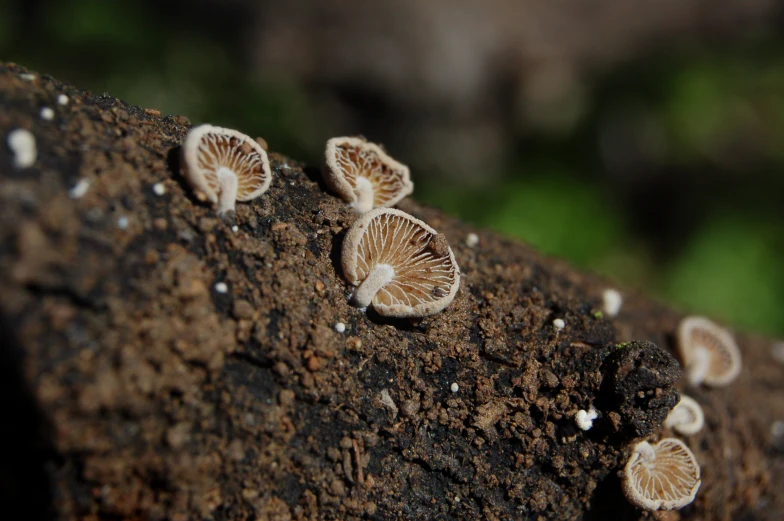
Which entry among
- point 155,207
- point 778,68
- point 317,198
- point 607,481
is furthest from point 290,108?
point 778,68

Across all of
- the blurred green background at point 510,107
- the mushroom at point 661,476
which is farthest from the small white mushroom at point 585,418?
the blurred green background at point 510,107

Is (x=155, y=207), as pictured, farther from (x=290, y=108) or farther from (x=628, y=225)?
(x=628, y=225)

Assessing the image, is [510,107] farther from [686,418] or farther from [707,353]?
[686,418]

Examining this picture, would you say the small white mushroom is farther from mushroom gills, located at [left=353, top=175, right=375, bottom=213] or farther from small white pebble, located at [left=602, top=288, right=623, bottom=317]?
mushroom gills, located at [left=353, top=175, right=375, bottom=213]

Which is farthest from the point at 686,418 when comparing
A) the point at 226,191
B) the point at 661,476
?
the point at 226,191

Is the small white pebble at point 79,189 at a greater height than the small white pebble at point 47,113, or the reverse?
the small white pebble at point 47,113

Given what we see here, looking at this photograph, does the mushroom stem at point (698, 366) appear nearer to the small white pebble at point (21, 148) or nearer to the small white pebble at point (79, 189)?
the small white pebble at point (79, 189)

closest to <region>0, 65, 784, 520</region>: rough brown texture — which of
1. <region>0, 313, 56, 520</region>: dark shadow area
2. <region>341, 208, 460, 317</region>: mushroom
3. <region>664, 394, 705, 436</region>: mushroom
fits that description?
<region>0, 313, 56, 520</region>: dark shadow area
